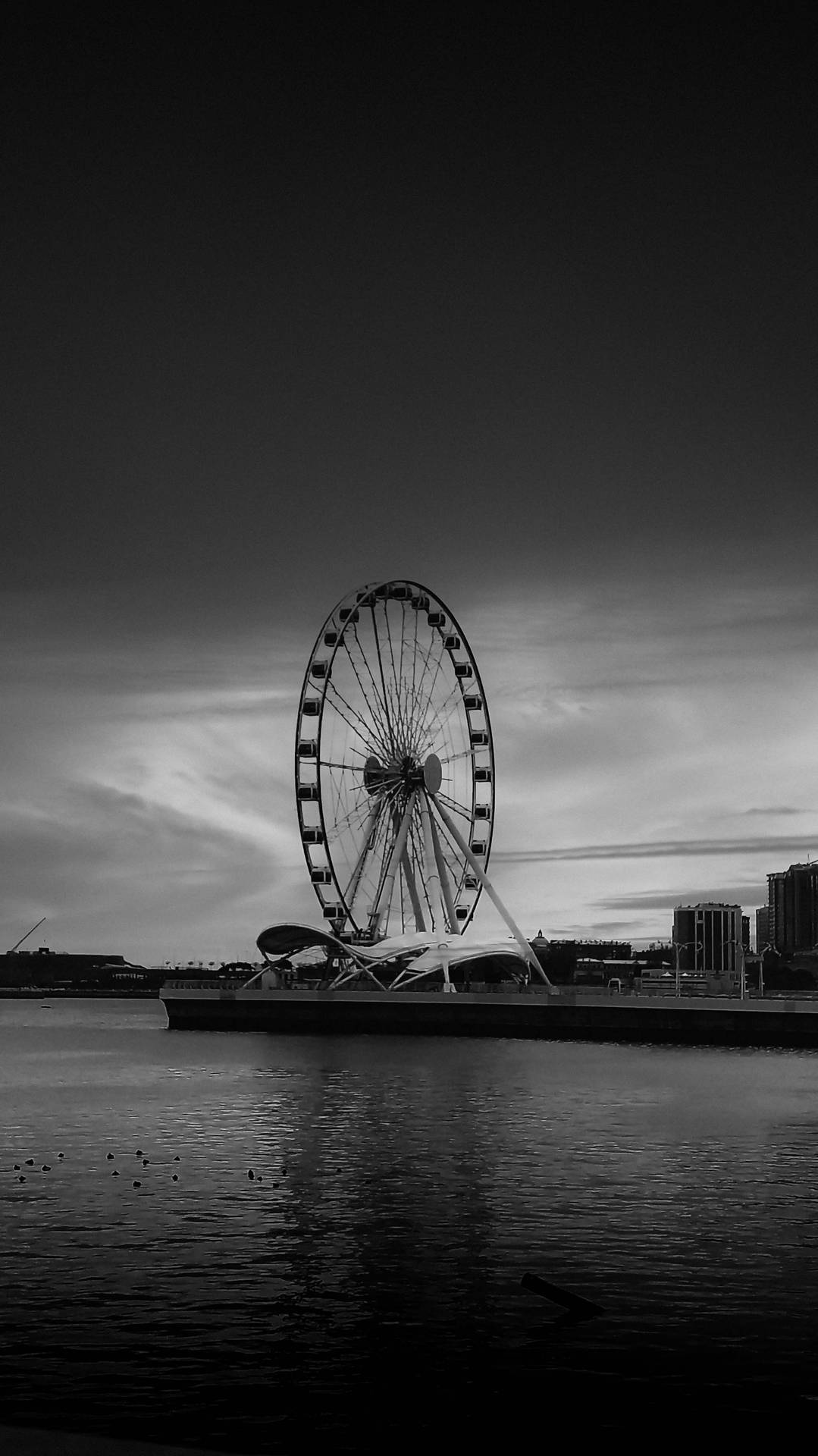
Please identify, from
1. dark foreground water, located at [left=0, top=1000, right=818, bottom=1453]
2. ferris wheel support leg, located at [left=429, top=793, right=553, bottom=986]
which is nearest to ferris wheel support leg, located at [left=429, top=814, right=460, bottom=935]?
ferris wheel support leg, located at [left=429, top=793, right=553, bottom=986]

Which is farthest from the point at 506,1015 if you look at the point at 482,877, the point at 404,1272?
the point at 404,1272

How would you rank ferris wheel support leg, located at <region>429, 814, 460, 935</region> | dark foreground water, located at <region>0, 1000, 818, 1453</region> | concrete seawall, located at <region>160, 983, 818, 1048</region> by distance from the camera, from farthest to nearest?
ferris wheel support leg, located at <region>429, 814, 460, 935</region> < concrete seawall, located at <region>160, 983, 818, 1048</region> < dark foreground water, located at <region>0, 1000, 818, 1453</region>

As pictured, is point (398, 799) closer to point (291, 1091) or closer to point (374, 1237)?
point (291, 1091)

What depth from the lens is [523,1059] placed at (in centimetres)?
8162

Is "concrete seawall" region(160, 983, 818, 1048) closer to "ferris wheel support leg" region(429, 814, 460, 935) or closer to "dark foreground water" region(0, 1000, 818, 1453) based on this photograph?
"ferris wheel support leg" region(429, 814, 460, 935)

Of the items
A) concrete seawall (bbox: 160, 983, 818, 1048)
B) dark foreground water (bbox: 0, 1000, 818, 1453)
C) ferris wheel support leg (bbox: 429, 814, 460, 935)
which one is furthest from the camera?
ferris wheel support leg (bbox: 429, 814, 460, 935)

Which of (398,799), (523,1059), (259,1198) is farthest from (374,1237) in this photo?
(398,799)

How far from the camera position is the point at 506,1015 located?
10500 centimetres

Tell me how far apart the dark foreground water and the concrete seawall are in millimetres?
44196

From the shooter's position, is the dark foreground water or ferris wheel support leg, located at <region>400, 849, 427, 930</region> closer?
the dark foreground water

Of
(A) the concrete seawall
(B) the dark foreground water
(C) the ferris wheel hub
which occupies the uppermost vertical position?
(C) the ferris wheel hub

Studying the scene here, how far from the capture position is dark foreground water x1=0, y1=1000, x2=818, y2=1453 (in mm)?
15805

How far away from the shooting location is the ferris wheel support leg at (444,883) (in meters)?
105

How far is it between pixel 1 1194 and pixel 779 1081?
44601 mm
